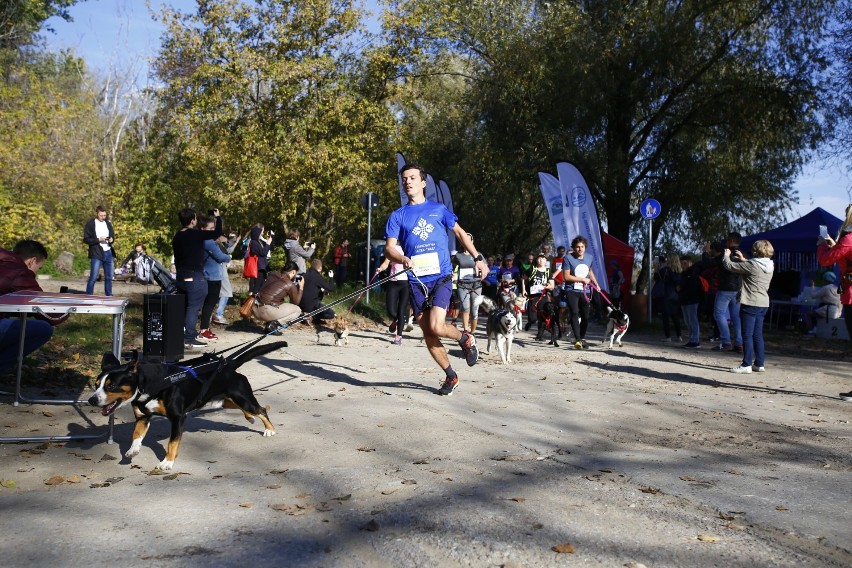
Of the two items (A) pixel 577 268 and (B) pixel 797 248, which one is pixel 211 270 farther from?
(B) pixel 797 248

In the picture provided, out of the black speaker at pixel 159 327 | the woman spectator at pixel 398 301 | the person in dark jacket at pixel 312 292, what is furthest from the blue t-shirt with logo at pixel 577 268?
the black speaker at pixel 159 327

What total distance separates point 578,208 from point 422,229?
12.9 m

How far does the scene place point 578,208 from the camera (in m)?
20.7

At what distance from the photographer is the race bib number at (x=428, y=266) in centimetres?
830

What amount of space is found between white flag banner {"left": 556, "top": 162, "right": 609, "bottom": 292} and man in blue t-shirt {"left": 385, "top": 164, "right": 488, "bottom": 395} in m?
12.3

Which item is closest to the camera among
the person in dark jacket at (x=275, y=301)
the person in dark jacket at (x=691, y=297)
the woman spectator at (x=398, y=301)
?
the person in dark jacket at (x=275, y=301)

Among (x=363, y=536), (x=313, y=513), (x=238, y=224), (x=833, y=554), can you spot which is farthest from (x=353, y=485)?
(x=238, y=224)

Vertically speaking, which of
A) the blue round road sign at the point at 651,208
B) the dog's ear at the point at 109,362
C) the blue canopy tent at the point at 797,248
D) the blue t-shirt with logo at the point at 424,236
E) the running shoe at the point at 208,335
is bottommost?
the running shoe at the point at 208,335

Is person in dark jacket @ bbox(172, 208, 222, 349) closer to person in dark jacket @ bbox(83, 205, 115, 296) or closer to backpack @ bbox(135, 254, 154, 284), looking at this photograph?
backpack @ bbox(135, 254, 154, 284)

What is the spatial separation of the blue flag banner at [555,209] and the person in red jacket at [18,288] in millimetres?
14910

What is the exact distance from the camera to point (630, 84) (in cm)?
2475

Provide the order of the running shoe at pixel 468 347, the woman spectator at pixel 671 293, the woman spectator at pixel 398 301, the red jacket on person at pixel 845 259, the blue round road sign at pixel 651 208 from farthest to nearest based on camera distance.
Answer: the blue round road sign at pixel 651 208 → the woman spectator at pixel 671 293 → the woman spectator at pixel 398 301 → the red jacket on person at pixel 845 259 → the running shoe at pixel 468 347

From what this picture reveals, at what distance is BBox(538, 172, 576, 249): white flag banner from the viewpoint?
20.8 m

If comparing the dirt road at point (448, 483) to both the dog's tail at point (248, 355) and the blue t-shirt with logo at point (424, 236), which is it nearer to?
the dog's tail at point (248, 355)
